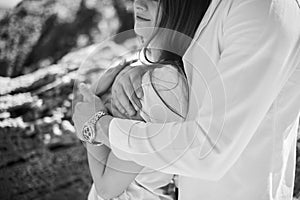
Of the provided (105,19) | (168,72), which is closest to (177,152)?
(168,72)

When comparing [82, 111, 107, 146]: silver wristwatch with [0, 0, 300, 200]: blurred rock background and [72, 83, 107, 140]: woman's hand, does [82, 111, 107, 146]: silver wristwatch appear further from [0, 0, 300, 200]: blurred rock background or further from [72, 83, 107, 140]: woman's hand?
[0, 0, 300, 200]: blurred rock background

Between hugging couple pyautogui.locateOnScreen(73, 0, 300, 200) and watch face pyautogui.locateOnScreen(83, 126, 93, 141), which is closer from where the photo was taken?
hugging couple pyautogui.locateOnScreen(73, 0, 300, 200)

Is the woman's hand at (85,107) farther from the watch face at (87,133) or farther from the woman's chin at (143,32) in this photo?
the woman's chin at (143,32)

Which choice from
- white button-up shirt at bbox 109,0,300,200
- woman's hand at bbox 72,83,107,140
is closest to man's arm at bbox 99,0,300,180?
white button-up shirt at bbox 109,0,300,200

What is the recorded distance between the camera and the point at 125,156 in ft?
2.50

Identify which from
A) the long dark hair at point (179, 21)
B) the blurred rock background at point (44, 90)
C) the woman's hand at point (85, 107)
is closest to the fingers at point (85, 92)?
the woman's hand at point (85, 107)

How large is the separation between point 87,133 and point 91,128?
0.05 ft

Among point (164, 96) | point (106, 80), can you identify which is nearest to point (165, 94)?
point (164, 96)

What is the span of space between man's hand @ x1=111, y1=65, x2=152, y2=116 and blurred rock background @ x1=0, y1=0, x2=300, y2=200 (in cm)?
203

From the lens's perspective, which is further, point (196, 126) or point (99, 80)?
point (99, 80)

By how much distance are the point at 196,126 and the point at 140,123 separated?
0.28 feet

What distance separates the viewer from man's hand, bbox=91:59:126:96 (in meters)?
0.83

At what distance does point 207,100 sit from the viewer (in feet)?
2.27

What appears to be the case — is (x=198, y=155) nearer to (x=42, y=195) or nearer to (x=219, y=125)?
(x=219, y=125)
